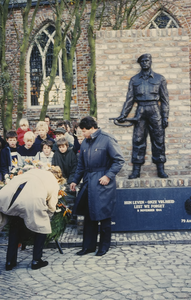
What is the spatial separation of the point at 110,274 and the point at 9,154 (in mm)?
3529

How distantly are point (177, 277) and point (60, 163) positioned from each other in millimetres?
3241

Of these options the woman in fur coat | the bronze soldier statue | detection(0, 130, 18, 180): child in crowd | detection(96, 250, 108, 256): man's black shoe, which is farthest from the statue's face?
detection(96, 250, 108, 256): man's black shoe

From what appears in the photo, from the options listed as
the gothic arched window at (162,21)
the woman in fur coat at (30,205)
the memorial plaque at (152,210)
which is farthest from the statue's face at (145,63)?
the gothic arched window at (162,21)

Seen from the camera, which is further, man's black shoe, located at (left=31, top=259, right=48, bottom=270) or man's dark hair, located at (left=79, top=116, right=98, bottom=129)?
man's dark hair, located at (left=79, top=116, right=98, bottom=129)

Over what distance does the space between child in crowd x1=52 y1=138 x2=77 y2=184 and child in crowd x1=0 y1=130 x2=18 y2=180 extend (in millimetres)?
821

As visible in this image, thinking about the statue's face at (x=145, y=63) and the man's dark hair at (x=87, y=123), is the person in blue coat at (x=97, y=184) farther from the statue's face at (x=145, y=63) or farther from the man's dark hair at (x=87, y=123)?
the statue's face at (x=145, y=63)

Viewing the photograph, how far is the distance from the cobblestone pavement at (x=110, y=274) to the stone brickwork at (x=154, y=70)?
1668 millimetres

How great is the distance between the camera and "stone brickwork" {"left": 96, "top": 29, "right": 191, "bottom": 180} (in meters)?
6.43

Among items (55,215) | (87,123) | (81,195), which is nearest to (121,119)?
(87,123)

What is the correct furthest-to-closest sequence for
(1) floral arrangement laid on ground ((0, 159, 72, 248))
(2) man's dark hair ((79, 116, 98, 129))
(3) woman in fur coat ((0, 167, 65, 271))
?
(2) man's dark hair ((79, 116, 98, 129)) < (1) floral arrangement laid on ground ((0, 159, 72, 248)) < (3) woman in fur coat ((0, 167, 65, 271))

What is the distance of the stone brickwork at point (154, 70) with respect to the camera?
643 cm

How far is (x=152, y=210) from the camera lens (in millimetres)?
6133

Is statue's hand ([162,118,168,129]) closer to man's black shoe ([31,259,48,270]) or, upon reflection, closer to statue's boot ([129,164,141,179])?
statue's boot ([129,164,141,179])

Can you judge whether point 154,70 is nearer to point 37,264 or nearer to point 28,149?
point 28,149
